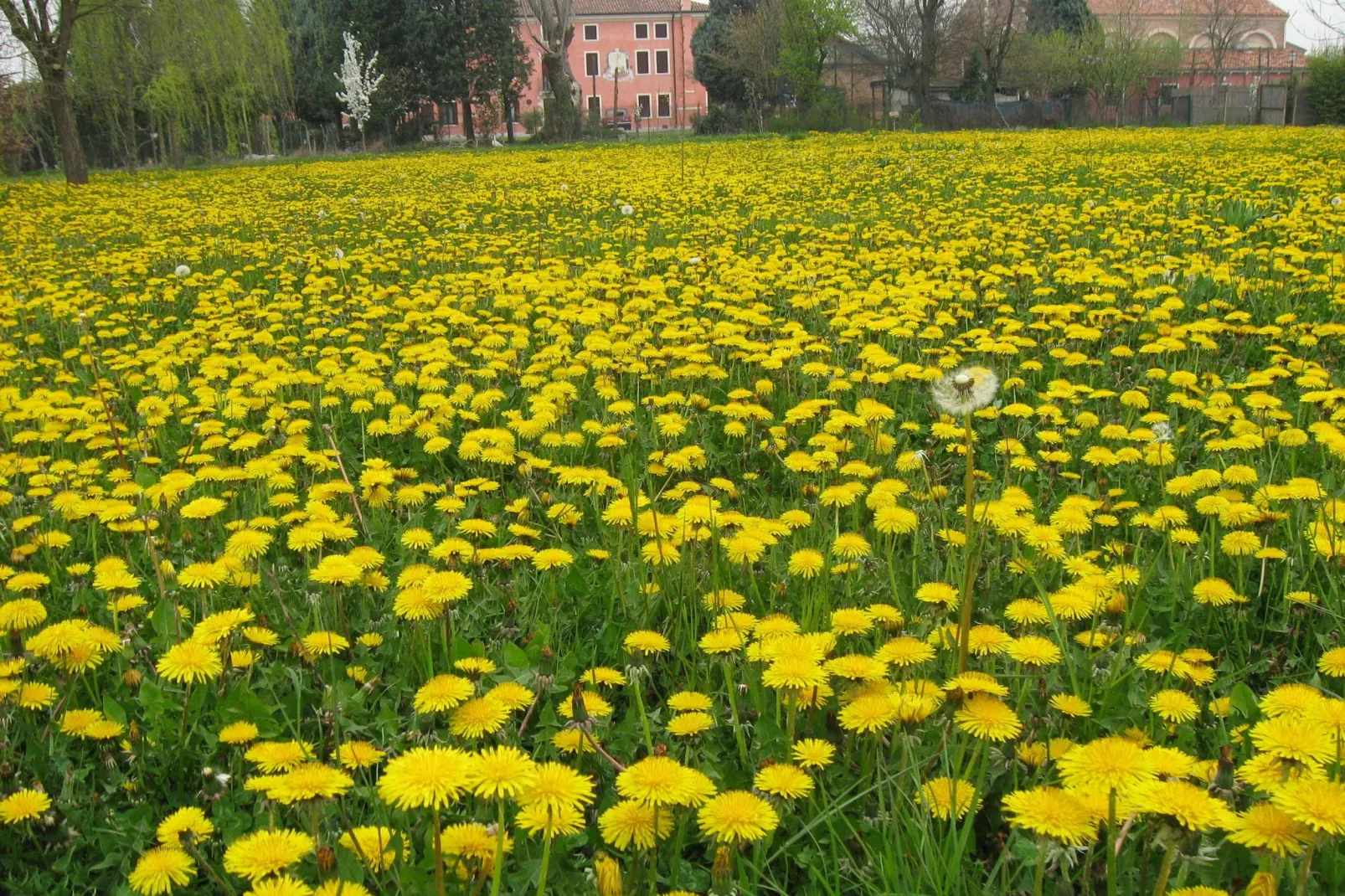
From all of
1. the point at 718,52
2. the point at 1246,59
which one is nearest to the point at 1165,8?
the point at 1246,59

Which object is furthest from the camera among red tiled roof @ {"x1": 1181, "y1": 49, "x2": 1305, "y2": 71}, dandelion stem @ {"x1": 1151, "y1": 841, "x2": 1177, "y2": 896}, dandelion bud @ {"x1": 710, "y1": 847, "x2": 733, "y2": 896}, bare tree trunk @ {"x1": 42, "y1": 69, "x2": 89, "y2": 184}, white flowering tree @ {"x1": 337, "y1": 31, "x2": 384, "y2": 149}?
red tiled roof @ {"x1": 1181, "y1": 49, "x2": 1305, "y2": 71}

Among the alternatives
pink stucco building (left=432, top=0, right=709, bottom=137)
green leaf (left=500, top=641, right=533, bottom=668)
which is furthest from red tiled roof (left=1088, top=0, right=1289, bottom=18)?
green leaf (left=500, top=641, right=533, bottom=668)

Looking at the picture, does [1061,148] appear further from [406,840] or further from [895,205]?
[406,840]

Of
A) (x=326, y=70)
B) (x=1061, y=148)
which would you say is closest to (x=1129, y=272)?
(x=1061, y=148)

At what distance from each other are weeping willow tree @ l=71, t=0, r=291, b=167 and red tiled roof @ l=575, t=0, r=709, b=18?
125 ft

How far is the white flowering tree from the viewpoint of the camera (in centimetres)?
3275

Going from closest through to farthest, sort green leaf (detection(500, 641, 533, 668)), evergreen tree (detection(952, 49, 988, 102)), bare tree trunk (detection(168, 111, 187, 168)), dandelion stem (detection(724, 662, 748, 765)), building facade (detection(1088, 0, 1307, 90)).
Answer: dandelion stem (detection(724, 662, 748, 765)) → green leaf (detection(500, 641, 533, 668)) → bare tree trunk (detection(168, 111, 187, 168)) → evergreen tree (detection(952, 49, 988, 102)) → building facade (detection(1088, 0, 1307, 90))

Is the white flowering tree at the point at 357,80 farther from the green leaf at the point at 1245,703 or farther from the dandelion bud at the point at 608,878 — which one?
the dandelion bud at the point at 608,878

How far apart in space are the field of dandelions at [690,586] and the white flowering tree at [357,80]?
2987 cm

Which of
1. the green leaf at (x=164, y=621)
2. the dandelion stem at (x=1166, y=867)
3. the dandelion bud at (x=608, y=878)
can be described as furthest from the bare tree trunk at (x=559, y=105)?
the dandelion stem at (x=1166, y=867)

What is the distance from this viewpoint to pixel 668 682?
1911 millimetres

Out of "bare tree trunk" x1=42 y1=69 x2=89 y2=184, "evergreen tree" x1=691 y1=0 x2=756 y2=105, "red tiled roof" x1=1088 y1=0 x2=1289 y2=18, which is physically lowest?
"bare tree trunk" x1=42 y1=69 x2=89 y2=184

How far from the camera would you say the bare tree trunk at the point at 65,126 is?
16344 millimetres

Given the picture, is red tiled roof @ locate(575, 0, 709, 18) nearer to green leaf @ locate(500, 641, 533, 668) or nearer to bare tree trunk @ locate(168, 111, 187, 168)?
bare tree trunk @ locate(168, 111, 187, 168)
